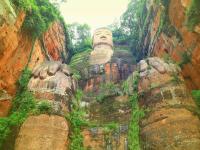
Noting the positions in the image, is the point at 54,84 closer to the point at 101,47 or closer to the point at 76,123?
the point at 76,123

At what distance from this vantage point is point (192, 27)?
13.0m

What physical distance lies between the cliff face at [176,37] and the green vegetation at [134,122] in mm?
2713

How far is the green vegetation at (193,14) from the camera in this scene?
12.5m

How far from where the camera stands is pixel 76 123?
12992 mm

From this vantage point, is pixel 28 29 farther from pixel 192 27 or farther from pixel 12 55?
pixel 192 27

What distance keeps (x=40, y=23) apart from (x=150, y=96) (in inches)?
262

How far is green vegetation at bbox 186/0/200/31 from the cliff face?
21cm

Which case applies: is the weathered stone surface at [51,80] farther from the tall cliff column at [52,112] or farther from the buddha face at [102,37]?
the buddha face at [102,37]

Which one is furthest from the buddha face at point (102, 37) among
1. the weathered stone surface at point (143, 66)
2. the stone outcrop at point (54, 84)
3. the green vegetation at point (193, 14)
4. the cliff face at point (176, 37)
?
the green vegetation at point (193, 14)

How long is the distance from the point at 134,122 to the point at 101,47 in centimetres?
1530

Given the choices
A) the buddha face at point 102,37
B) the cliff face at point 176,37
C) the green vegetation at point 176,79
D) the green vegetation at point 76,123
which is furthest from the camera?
the buddha face at point 102,37

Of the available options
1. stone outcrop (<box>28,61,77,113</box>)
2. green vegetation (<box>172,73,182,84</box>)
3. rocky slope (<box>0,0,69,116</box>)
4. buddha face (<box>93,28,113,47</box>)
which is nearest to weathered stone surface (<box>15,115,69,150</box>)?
stone outcrop (<box>28,61,77,113</box>)

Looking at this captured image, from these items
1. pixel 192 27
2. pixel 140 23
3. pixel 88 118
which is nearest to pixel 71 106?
pixel 88 118

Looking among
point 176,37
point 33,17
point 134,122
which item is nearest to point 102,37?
point 176,37
